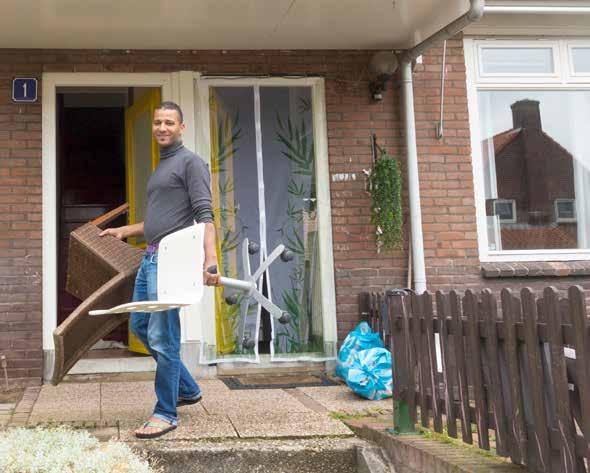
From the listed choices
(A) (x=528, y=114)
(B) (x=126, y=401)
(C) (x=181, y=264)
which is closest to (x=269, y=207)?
(B) (x=126, y=401)

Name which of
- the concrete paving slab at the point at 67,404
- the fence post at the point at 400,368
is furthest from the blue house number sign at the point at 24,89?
the fence post at the point at 400,368

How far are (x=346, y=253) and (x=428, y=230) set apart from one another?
0.72 meters

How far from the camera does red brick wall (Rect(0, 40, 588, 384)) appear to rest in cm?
580

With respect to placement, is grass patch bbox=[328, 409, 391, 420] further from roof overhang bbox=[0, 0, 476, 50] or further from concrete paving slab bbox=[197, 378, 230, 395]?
roof overhang bbox=[0, 0, 476, 50]

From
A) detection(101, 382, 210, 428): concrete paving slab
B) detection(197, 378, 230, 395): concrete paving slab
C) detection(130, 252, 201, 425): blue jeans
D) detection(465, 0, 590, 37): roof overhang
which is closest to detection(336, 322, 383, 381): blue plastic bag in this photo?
detection(197, 378, 230, 395): concrete paving slab

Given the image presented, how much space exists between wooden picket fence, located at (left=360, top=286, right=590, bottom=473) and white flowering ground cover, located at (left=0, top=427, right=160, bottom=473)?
4.74 feet

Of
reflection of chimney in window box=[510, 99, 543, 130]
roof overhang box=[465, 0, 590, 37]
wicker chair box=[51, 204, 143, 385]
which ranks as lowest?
wicker chair box=[51, 204, 143, 385]

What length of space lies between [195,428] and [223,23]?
10.1 ft

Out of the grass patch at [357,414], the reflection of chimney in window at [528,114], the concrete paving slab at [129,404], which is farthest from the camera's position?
the reflection of chimney in window at [528,114]

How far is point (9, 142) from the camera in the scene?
5.79 metres

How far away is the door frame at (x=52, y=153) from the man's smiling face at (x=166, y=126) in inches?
86.2

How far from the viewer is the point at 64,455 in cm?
315

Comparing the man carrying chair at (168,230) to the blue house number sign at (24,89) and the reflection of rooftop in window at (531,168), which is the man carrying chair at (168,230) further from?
the reflection of rooftop in window at (531,168)

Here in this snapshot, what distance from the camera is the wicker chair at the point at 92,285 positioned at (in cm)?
367
